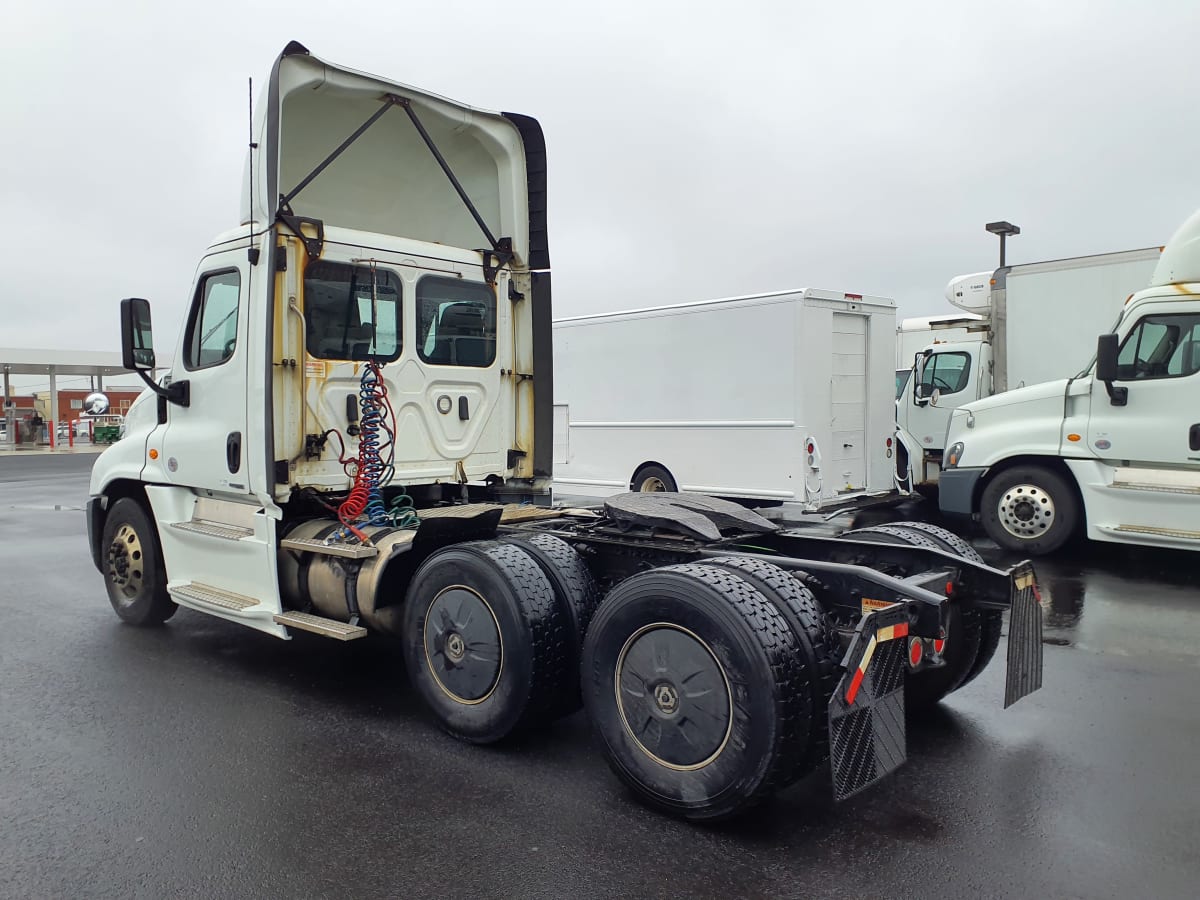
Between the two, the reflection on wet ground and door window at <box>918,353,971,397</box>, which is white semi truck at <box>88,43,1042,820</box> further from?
door window at <box>918,353,971,397</box>

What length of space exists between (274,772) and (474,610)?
1.17m

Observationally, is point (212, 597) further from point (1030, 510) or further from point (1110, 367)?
point (1110, 367)

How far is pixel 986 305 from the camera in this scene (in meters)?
14.7

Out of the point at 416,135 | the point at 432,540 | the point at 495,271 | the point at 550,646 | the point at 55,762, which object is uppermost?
the point at 416,135

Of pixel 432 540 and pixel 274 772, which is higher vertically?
pixel 432 540

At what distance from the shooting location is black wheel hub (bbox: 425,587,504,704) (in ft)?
14.4

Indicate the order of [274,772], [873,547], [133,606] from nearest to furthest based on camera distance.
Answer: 1. [274,772]
2. [873,547]
3. [133,606]

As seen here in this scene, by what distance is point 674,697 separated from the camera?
3.66m

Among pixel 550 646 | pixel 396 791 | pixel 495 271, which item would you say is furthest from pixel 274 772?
pixel 495 271

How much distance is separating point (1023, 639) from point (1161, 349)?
6.20 m

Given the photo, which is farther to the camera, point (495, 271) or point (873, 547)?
point (495, 271)

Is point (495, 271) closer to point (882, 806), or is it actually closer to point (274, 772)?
point (274, 772)

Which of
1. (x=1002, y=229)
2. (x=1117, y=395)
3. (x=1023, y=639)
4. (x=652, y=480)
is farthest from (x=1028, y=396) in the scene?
(x=1002, y=229)

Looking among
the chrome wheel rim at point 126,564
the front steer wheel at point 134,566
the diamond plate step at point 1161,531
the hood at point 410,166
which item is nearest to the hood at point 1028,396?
the diamond plate step at point 1161,531
